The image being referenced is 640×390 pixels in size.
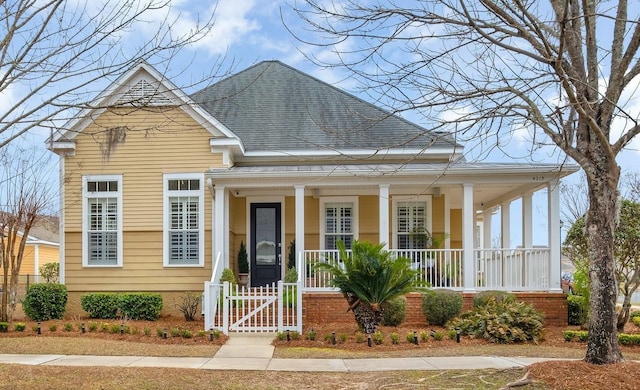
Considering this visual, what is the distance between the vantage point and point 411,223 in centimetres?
1659

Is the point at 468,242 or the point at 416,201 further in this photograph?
the point at 416,201

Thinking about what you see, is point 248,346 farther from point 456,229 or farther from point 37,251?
point 37,251

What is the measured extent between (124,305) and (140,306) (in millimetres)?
383

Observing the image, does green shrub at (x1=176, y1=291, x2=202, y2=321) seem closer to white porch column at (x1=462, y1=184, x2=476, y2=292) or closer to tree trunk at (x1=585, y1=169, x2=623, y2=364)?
white porch column at (x1=462, y1=184, x2=476, y2=292)

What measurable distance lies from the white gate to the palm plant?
116cm

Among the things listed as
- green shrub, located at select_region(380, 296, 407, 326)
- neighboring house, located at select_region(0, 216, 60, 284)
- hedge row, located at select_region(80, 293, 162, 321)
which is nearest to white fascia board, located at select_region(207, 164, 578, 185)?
green shrub, located at select_region(380, 296, 407, 326)

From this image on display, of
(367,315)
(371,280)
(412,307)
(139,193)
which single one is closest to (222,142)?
(139,193)

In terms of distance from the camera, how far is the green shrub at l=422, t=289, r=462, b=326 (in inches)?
504

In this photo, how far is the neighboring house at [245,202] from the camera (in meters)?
13.9

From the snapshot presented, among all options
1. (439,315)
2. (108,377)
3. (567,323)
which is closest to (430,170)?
(439,315)

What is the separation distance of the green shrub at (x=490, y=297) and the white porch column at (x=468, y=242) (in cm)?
58

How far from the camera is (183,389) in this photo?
23.6ft

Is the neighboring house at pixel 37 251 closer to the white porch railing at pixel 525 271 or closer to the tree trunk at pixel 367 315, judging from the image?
the tree trunk at pixel 367 315

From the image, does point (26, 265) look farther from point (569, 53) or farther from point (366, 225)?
point (569, 53)
